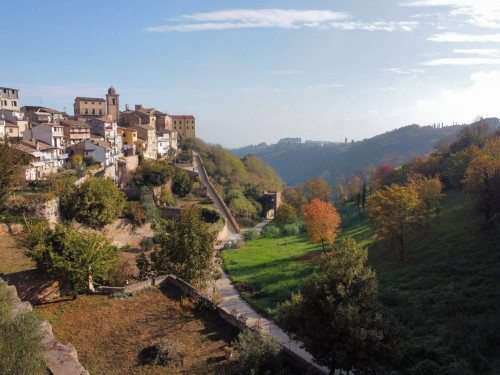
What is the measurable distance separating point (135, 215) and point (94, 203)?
4993 millimetres

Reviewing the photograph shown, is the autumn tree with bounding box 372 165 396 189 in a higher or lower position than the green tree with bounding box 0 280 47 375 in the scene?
higher

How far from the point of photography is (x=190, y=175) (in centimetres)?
5097

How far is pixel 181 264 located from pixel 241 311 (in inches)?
183

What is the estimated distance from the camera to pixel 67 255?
55.6ft

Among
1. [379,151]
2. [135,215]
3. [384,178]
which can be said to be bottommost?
[135,215]

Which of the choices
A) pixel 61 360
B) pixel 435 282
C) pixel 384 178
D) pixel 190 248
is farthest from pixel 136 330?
pixel 384 178

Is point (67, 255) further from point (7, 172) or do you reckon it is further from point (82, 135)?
point (82, 135)

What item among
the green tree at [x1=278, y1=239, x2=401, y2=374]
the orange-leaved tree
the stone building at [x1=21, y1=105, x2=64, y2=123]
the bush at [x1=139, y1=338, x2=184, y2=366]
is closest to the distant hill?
the stone building at [x1=21, y1=105, x2=64, y2=123]

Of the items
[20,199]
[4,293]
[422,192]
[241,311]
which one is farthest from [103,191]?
[422,192]

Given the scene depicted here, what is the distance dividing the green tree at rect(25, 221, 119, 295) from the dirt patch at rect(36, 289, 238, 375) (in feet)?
4.11

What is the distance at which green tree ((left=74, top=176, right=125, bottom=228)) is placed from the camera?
2686 centimetres

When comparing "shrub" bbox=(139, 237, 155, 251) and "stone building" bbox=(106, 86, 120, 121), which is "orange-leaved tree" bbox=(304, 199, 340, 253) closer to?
"shrub" bbox=(139, 237, 155, 251)

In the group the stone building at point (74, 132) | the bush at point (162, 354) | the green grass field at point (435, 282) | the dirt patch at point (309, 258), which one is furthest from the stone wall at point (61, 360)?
the stone building at point (74, 132)

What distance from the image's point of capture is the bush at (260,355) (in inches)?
469
